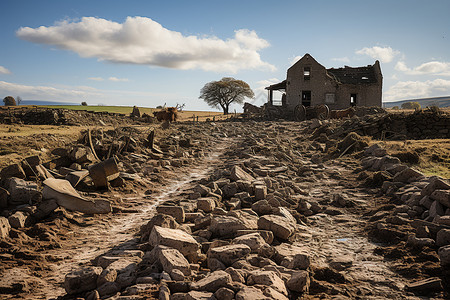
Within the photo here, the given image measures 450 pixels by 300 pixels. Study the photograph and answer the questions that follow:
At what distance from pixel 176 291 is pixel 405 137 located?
42.8ft

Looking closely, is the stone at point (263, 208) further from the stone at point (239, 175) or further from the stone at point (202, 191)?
the stone at point (239, 175)

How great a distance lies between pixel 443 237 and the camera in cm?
388

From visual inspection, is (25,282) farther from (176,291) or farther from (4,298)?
(176,291)

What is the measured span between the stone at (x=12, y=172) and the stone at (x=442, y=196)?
7081mm

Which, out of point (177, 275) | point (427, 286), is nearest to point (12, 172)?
point (177, 275)

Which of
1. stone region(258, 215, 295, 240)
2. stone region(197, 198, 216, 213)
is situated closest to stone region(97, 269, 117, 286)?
stone region(258, 215, 295, 240)

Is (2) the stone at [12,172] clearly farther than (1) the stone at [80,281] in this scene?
Yes

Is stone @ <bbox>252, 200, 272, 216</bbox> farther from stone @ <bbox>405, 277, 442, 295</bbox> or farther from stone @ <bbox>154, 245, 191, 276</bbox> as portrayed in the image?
stone @ <bbox>405, 277, 442, 295</bbox>

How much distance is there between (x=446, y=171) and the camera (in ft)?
24.3

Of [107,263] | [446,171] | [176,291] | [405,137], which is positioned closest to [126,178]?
[107,263]

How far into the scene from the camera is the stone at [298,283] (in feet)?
10.3

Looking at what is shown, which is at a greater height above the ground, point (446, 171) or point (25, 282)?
point (446, 171)

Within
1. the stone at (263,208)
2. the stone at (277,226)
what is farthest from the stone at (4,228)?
the stone at (263,208)

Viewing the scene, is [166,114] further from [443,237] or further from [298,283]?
[298,283]
